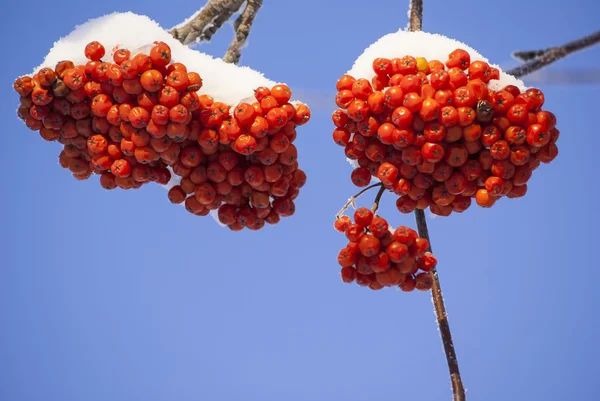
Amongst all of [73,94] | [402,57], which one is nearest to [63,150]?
[73,94]

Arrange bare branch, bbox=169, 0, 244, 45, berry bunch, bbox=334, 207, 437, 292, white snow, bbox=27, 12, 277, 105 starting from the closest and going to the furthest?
berry bunch, bbox=334, 207, 437, 292 → white snow, bbox=27, 12, 277, 105 → bare branch, bbox=169, 0, 244, 45

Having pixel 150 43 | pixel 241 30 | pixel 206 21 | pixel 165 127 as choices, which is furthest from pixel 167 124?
pixel 241 30

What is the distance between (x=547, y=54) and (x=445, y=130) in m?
0.85

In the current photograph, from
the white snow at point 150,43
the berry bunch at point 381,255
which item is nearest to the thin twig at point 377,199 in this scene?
the berry bunch at point 381,255

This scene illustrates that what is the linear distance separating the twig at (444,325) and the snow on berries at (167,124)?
0.77 metres

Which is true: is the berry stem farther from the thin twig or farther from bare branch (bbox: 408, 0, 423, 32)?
bare branch (bbox: 408, 0, 423, 32)

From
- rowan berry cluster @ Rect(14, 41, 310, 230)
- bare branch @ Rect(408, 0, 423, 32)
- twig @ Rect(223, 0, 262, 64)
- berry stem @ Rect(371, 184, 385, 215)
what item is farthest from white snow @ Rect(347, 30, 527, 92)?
twig @ Rect(223, 0, 262, 64)

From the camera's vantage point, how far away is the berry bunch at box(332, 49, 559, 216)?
3.96 metres

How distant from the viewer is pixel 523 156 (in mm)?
4016

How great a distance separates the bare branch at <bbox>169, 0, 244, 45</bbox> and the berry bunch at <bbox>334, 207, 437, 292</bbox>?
1.50 meters

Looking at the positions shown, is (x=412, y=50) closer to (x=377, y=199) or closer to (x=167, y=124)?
(x=377, y=199)

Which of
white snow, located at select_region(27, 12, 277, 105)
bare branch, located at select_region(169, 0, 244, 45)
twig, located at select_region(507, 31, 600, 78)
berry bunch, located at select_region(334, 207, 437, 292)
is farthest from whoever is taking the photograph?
bare branch, located at select_region(169, 0, 244, 45)

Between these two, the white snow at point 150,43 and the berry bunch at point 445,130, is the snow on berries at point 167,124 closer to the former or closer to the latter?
the white snow at point 150,43

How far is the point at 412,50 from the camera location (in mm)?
4270
